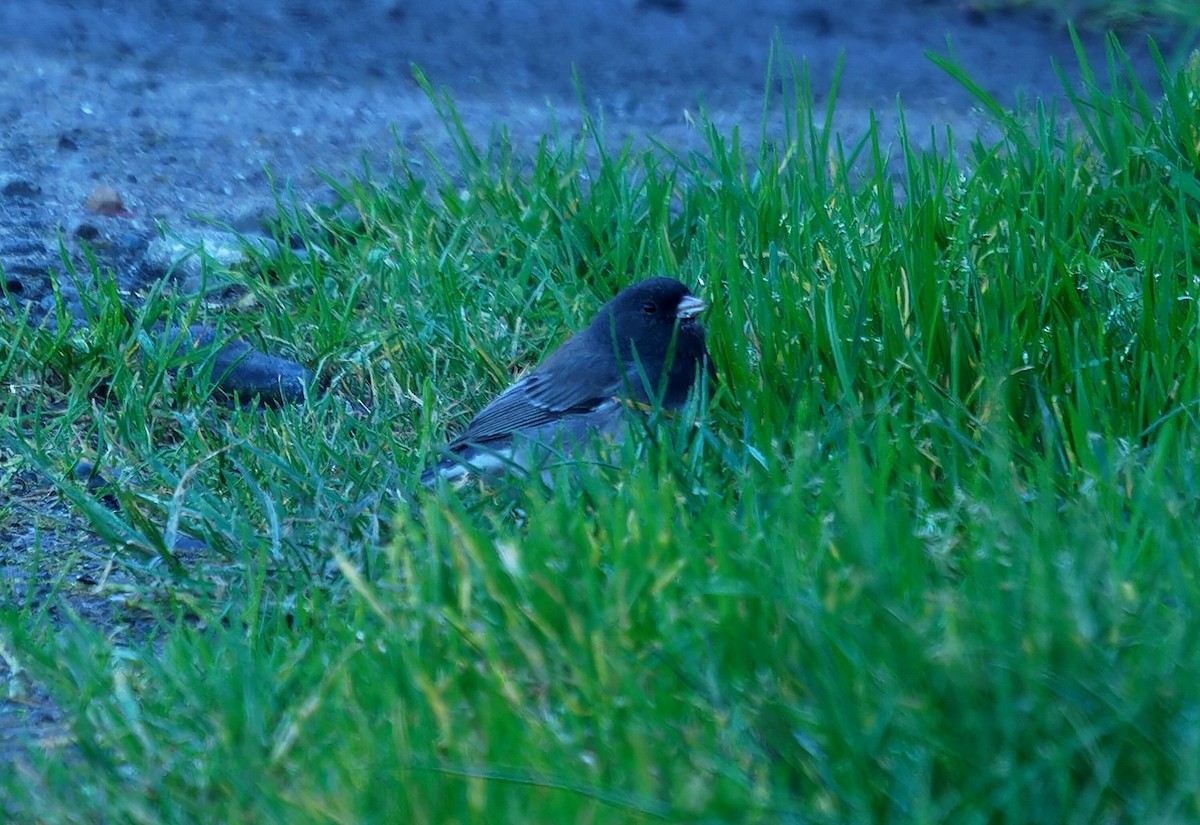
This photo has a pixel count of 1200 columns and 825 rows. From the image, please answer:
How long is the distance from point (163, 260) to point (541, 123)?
183 cm

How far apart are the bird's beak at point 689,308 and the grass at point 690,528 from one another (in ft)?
0.25

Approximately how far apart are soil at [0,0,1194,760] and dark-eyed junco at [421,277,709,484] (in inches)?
39.8

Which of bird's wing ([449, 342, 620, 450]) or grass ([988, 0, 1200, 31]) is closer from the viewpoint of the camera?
bird's wing ([449, 342, 620, 450])

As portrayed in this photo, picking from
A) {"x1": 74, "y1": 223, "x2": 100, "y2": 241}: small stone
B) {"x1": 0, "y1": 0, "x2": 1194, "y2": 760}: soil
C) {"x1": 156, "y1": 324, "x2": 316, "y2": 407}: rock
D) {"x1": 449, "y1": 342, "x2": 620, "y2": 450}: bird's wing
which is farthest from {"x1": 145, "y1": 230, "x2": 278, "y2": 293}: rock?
{"x1": 449, "y1": 342, "x2": 620, "y2": 450}: bird's wing

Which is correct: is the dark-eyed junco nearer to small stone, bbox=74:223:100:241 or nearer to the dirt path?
the dirt path

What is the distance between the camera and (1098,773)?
1.67 m

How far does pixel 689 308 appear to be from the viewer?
11.1 feet

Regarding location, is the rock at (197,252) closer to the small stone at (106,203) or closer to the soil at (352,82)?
the soil at (352,82)

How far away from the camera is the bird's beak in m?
3.37

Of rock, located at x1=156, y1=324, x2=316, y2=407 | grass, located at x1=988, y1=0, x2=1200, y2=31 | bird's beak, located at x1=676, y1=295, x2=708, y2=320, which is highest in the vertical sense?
grass, located at x1=988, y1=0, x2=1200, y2=31

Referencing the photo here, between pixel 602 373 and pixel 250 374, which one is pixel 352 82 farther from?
pixel 602 373

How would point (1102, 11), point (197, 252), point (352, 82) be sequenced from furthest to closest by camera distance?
point (1102, 11), point (352, 82), point (197, 252)

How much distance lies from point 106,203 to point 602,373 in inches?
77.7

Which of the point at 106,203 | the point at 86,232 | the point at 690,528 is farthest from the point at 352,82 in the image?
the point at 690,528
